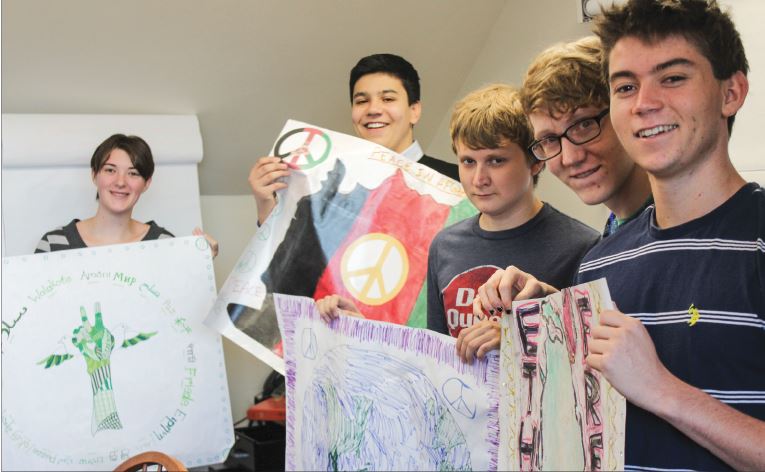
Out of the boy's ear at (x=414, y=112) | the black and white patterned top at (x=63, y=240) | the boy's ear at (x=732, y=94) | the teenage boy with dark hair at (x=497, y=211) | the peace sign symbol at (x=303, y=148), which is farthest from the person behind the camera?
the black and white patterned top at (x=63, y=240)

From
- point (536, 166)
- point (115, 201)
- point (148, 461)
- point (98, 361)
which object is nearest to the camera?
point (536, 166)

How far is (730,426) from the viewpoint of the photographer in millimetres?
918

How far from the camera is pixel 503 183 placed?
1562mm

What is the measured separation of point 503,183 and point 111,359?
1626 mm

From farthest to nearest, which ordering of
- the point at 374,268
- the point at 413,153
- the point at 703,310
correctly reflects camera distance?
the point at 413,153
the point at 374,268
the point at 703,310

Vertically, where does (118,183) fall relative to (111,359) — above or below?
above

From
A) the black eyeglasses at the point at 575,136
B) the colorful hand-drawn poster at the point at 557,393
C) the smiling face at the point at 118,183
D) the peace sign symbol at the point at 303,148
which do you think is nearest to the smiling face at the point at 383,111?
the peace sign symbol at the point at 303,148

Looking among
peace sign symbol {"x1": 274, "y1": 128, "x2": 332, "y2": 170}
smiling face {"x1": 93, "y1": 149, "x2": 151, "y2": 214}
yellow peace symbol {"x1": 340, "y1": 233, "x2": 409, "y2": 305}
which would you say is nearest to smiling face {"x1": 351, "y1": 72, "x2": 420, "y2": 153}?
peace sign symbol {"x1": 274, "y1": 128, "x2": 332, "y2": 170}

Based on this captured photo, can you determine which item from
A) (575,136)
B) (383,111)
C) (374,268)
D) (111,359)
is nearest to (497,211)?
(575,136)

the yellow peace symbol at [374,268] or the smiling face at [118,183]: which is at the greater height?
the smiling face at [118,183]

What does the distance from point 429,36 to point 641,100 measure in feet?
8.97

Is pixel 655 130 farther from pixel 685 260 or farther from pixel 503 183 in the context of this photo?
pixel 503 183

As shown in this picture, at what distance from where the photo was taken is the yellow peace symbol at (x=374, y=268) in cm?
185

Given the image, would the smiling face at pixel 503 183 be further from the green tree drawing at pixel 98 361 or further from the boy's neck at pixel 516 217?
the green tree drawing at pixel 98 361
